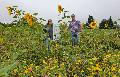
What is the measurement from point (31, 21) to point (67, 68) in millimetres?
1632

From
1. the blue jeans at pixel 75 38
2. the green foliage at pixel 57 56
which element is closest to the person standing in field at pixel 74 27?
the blue jeans at pixel 75 38

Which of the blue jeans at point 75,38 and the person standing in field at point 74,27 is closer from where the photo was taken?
the person standing in field at point 74,27

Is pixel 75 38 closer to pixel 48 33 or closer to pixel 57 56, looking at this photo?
pixel 48 33

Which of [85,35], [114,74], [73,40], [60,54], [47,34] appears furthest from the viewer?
[85,35]

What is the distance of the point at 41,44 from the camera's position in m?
15.9

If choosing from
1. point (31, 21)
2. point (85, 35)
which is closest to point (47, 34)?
point (31, 21)

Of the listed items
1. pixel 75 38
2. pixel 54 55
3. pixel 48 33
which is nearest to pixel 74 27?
pixel 75 38

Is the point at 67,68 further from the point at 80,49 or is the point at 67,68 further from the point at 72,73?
the point at 80,49

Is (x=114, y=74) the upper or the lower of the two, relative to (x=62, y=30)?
lower

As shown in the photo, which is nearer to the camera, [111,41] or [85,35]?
[111,41]

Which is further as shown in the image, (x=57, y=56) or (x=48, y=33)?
(x=48, y=33)

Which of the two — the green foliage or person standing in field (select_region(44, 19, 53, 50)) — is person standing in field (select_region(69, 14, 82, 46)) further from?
person standing in field (select_region(44, 19, 53, 50))

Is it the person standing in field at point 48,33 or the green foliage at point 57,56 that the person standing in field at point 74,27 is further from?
the person standing in field at point 48,33

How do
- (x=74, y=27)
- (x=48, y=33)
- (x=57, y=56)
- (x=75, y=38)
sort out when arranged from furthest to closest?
1. (x=75, y=38)
2. (x=74, y=27)
3. (x=48, y=33)
4. (x=57, y=56)
